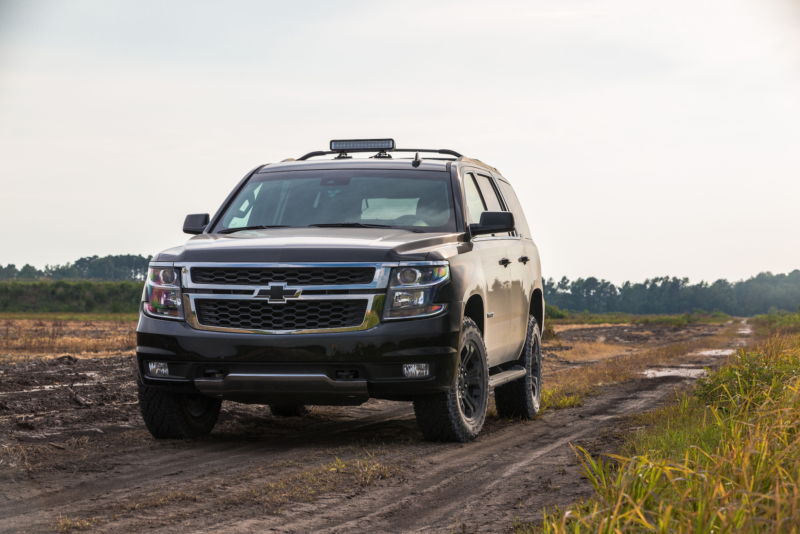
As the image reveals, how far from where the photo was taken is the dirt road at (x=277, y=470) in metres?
5.22

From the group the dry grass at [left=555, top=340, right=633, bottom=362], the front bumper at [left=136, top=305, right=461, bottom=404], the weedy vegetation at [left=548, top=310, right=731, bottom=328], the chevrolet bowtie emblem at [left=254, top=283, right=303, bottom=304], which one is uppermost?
the chevrolet bowtie emblem at [left=254, top=283, right=303, bottom=304]

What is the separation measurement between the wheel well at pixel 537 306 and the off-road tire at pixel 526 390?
15 cm

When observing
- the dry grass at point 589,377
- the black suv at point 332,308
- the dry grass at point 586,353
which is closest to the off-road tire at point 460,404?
the black suv at point 332,308

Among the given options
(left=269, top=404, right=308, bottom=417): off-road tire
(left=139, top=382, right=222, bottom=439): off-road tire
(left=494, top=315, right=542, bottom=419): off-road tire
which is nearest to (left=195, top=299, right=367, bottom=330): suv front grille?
(left=139, top=382, right=222, bottom=439): off-road tire

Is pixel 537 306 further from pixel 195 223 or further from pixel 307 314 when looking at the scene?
pixel 307 314

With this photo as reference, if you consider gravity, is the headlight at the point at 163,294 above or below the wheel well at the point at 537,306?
above

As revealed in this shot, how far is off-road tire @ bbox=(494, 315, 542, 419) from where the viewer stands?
982cm

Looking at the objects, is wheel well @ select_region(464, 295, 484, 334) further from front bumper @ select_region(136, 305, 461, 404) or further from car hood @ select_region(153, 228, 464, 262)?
front bumper @ select_region(136, 305, 461, 404)

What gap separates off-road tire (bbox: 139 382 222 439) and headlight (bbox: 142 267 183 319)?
60 centimetres

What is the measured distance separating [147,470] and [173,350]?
1.00 m

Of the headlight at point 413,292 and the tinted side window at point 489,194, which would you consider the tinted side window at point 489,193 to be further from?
the headlight at point 413,292

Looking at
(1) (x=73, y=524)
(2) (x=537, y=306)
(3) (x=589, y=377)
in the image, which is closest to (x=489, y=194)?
(2) (x=537, y=306)

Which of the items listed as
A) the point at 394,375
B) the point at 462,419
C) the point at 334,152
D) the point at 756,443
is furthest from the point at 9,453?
the point at 756,443

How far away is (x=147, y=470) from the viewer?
663 cm
